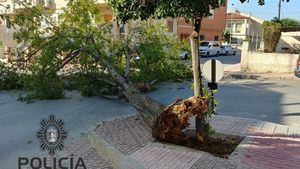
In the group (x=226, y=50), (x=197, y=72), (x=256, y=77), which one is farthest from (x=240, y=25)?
(x=197, y=72)

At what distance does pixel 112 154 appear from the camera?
621 cm

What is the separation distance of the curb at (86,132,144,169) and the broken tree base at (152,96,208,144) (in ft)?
3.16

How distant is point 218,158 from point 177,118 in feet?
3.32

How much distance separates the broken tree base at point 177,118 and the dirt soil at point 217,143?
218mm

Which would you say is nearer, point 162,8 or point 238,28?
point 162,8

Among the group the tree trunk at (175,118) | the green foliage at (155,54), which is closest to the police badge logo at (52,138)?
the tree trunk at (175,118)

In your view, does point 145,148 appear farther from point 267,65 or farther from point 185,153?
point 267,65

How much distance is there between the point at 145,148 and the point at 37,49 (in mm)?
7006

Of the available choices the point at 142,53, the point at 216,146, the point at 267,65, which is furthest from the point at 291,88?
the point at 216,146

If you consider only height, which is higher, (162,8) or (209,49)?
(162,8)

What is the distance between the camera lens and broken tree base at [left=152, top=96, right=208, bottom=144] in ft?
20.6

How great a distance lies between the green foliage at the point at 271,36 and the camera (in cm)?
2102

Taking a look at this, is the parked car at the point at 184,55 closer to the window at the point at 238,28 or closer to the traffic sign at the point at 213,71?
the traffic sign at the point at 213,71

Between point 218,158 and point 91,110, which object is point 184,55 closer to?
point 91,110
